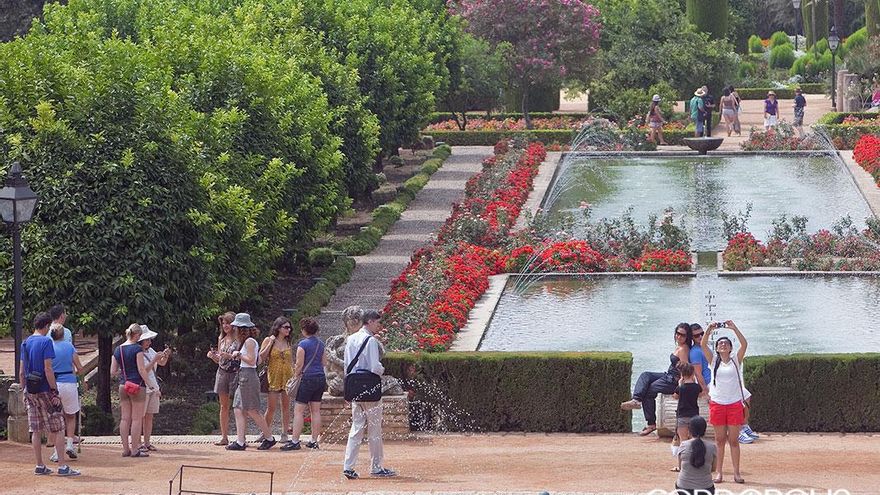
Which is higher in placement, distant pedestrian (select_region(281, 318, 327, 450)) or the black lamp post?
the black lamp post

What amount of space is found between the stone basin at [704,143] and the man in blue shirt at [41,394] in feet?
88.7

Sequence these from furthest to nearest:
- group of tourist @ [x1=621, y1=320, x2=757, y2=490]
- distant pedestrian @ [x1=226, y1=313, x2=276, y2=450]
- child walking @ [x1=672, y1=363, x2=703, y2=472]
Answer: distant pedestrian @ [x1=226, y1=313, x2=276, y2=450] → child walking @ [x1=672, y1=363, x2=703, y2=472] → group of tourist @ [x1=621, y1=320, x2=757, y2=490]

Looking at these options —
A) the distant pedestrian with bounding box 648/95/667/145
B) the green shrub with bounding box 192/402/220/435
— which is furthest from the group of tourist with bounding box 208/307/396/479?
the distant pedestrian with bounding box 648/95/667/145

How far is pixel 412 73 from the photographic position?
3528 cm

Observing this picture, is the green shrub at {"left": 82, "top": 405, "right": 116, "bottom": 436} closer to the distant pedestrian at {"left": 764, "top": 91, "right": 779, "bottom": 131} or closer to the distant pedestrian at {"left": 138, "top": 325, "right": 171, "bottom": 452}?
the distant pedestrian at {"left": 138, "top": 325, "right": 171, "bottom": 452}

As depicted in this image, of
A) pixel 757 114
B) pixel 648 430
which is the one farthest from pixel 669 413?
pixel 757 114

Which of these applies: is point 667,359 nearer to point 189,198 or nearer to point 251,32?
point 189,198

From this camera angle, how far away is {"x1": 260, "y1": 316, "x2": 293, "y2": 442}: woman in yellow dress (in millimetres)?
14509

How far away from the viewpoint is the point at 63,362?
1405 cm

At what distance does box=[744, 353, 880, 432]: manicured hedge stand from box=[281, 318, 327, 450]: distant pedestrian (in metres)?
3.94

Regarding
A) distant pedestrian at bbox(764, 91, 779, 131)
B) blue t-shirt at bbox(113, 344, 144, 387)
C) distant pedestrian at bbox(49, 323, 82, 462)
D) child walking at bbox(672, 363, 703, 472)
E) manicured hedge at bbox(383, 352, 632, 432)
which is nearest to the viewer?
child walking at bbox(672, 363, 703, 472)

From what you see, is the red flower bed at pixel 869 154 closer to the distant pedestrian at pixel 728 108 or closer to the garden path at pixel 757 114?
the garden path at pixel 757 114

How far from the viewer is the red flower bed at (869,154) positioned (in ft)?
110

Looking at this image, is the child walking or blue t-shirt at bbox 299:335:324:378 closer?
the child walking
